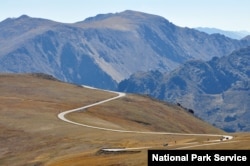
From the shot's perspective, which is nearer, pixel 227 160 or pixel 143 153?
pixel 227 160

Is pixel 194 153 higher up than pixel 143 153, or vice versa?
pixel 194 153

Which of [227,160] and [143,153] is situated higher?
[227,160]

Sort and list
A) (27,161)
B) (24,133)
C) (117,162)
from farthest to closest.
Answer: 1. (24,133)
2. (27,161)
3. (117,162)

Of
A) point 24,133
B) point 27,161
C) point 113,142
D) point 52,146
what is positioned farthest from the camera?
point 24,133

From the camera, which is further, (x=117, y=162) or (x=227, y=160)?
(x=117, y=162)

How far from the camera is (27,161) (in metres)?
132

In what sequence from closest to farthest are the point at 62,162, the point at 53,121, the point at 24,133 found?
the point at 62,162 → the point at 24,133 → the point at 53,121

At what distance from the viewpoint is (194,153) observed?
2383 inches

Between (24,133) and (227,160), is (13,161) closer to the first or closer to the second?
(24,133)

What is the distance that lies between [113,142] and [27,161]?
2257 centimetres

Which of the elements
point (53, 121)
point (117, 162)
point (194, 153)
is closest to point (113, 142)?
point (117, 162)

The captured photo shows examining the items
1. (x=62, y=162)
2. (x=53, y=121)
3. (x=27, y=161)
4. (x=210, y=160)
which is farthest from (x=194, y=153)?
(x=53, y=121)

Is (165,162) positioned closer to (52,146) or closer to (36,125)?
(52,146)

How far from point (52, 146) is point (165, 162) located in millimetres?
96948
